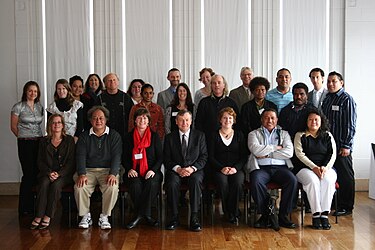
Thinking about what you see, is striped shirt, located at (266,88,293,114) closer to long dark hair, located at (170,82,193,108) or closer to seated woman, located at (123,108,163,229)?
long dark hair, located at (170,82,193,108)

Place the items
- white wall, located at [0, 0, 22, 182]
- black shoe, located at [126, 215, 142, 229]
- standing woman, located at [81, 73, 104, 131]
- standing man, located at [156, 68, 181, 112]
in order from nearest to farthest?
black shoe, located at [126, 215, 142, 229]
standing woman, located at [81, 73, 104, 131]
standing man, located at [156, 68, 181, 112]
white wall, located at [0, 0, 22, 182]

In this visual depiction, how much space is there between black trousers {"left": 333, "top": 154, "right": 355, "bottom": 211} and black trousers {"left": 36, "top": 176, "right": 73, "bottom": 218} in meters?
3.01

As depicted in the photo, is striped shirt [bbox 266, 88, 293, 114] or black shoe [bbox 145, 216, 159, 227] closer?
black shoe [bbox 145, 216, 159, 227]

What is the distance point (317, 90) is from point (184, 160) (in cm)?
180

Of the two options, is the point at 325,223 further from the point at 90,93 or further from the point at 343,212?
the point at 90,93

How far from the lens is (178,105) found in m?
6.41

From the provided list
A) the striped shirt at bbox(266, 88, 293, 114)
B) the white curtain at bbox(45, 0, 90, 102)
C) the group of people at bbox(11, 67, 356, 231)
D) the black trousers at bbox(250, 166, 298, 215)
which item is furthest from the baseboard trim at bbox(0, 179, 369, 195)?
the black trousers at bbox(250, 166, 298, 215)

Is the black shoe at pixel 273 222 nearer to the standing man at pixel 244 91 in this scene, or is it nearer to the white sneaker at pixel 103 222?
the standing man at pixel 244 91

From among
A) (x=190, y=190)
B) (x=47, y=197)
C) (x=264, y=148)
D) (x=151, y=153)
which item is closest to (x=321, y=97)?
(x=264, y=148)

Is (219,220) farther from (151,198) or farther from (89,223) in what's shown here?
(89,223)

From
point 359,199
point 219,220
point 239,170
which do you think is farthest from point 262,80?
point 359,199

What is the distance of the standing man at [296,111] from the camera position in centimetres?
604

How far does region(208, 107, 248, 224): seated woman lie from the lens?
18.9ft

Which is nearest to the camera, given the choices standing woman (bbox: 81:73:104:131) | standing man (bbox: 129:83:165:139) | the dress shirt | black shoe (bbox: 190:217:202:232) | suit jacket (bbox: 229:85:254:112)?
black shoe (bbox: 190:217:202:232)
